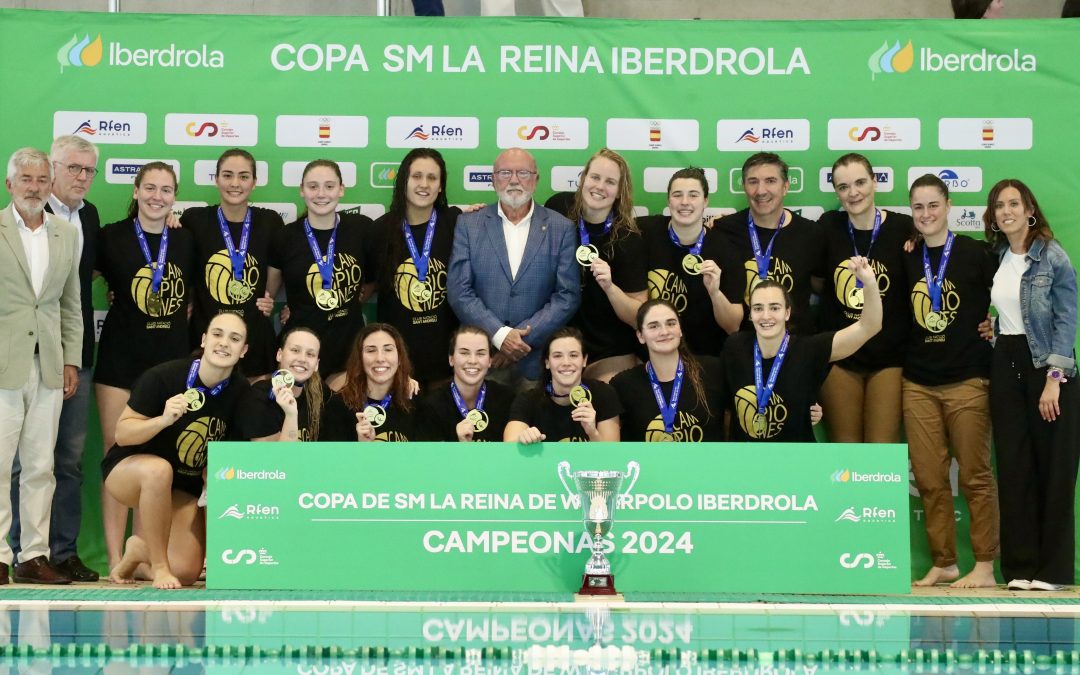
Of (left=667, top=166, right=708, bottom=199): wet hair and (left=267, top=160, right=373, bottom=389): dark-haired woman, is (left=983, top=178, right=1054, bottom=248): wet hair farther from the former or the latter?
(left=267, top=160, right=373, bottom=389): dark-haired woman

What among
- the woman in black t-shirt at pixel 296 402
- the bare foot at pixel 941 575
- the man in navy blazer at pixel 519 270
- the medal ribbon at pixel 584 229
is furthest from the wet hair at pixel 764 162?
the woman in black t-shirt at pixel 296 402

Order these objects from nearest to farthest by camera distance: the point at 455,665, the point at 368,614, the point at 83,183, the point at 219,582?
the point at 455,665, the point at 368,614, the point at 219,582, the point at 83,183

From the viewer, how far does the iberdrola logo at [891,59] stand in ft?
26.9

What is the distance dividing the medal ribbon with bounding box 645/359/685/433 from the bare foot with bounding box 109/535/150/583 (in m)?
2.91

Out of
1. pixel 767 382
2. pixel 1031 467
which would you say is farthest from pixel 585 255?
pixel 1031 467

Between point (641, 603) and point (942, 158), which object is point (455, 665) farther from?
point (942, 158)

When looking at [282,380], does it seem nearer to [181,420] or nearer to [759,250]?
[181,420]

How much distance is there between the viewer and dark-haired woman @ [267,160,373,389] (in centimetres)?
759

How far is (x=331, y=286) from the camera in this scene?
25.0 feet

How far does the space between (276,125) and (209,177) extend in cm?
54

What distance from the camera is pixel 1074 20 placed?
812 centimetres

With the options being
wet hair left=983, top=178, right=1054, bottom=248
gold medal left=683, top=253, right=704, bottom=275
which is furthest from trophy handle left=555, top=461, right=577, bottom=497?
wet hair left=983, top=178, right=1054, bottom=248

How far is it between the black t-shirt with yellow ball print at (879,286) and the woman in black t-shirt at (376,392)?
2.62 m

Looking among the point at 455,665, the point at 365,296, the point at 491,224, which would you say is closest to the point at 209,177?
the point at 365,296
